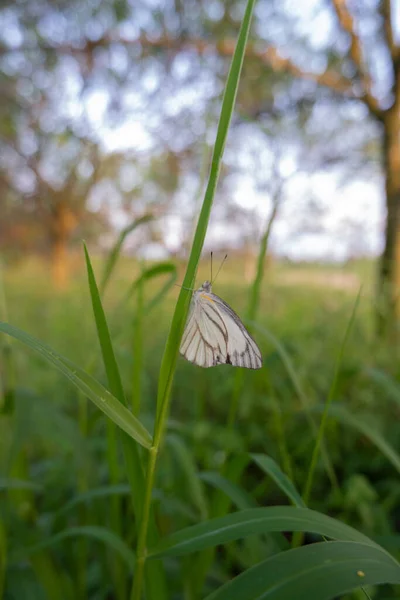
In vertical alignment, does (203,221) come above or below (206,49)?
below

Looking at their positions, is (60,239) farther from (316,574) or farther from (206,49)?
(316,574)

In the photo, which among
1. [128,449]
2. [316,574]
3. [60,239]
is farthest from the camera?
[60,239]

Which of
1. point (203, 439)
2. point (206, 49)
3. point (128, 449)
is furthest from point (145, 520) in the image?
point (206, 49)

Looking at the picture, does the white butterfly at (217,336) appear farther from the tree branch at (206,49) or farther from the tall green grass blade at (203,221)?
the tree branch at (206,49)

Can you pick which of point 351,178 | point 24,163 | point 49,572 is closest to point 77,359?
point 49,572

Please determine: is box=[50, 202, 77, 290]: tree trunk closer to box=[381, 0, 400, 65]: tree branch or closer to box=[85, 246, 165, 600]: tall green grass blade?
box=[381, 0, 400, 65]: tree branch

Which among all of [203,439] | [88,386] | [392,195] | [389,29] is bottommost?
[203,439]

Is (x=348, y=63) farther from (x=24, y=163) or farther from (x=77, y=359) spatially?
(x=24, y=163)
